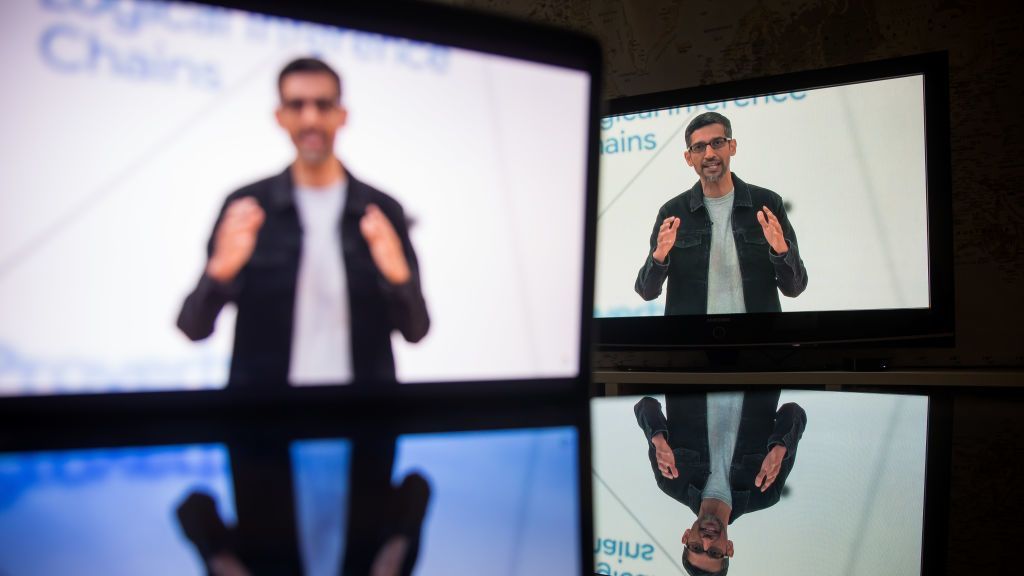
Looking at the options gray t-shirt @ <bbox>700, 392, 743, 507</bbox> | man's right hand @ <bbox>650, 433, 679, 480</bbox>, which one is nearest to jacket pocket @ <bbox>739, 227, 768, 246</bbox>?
gray t-shirt @ <bbox>700, 392, 743, 507</bbox>

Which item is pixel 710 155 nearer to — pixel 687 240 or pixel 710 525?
pixel 687 240

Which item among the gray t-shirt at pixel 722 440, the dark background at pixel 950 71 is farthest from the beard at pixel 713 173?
the gray t-shirt at pixel 722 440

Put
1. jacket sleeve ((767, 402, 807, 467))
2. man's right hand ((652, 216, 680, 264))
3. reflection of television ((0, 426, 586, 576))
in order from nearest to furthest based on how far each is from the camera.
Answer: reflection of television ((0, 426, 586, 576)) → jacket sleeve ((767, 402, 807, 467)) → man's right hand ((652, 216, 680, 264))

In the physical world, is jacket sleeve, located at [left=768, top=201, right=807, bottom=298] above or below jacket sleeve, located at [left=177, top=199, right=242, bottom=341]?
above

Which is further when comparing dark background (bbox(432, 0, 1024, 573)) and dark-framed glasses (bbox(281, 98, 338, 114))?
dark background (bbox(432, 0, 1024, 573))

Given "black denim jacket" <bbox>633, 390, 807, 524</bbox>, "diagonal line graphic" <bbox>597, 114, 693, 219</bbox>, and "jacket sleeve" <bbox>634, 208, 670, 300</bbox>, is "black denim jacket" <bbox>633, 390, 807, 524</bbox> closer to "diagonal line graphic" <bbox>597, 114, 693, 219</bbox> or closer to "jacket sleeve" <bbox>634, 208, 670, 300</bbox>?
"jacket sleeve" <bbox>634, 208, 670, 300</bbox>

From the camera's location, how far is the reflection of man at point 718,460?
0.25 metres

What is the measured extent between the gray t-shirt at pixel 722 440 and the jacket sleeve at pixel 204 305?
0.27 meters

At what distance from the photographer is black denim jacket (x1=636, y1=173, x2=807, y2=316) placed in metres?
1.13

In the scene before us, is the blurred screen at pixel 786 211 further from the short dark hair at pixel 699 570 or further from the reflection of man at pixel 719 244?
the short dark hair at pixel 699 570

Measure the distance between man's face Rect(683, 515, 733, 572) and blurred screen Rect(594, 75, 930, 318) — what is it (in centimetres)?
94

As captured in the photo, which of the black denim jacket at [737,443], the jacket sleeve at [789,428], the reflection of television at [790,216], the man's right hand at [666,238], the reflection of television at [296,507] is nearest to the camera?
the reflection of television at [296,507]

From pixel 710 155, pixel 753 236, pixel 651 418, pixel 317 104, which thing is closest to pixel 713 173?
pixel 710 155

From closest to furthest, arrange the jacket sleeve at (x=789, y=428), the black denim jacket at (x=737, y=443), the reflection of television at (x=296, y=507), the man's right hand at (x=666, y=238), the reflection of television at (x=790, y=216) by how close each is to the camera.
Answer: the reflection of television at (x=296, y=507)
the black denim jacket at (x=737, y=443)
the jacket sleeve at (x=789, y=428)
the reflection of television at (x=790, y=216)
the man's right hand at (x=666, y=238)
